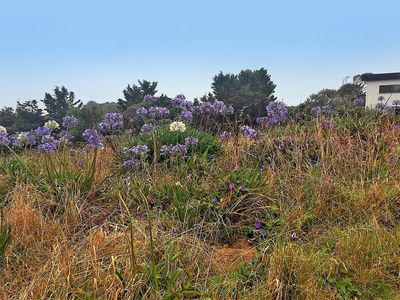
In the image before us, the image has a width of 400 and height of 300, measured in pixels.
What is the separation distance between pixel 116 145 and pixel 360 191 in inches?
123

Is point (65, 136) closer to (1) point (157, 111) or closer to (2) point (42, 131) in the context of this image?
(2) point (42, 131)

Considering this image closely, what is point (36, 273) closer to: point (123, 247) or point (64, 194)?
point (123, 247)

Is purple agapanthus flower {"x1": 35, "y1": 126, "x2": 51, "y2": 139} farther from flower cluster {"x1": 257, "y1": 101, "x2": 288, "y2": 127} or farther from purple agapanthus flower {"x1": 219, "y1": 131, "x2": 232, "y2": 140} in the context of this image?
flower cluster {"x1": 257, "y1": 101, "x2": 288, "y2": 127}

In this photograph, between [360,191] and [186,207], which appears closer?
[186,207]

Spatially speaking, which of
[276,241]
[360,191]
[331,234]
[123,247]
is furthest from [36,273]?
[360,191]

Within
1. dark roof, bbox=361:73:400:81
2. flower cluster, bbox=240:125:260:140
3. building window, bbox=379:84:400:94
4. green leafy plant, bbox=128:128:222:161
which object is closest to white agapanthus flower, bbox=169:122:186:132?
green leafy plant, bbox=128:128:222:161

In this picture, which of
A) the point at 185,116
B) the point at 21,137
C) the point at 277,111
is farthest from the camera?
the point at 277,111

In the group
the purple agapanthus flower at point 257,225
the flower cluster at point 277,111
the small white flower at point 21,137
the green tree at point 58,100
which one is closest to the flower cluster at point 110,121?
the small white flower at point 21,137

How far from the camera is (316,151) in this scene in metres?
4.70

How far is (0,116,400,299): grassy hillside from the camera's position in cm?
244

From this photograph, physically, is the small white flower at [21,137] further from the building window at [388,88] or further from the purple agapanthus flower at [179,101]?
the building window at [388,88]

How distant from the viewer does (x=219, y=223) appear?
3.37 meters

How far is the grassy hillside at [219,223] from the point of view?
2.44 meters

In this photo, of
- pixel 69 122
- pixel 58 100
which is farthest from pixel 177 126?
pixel 58 100
